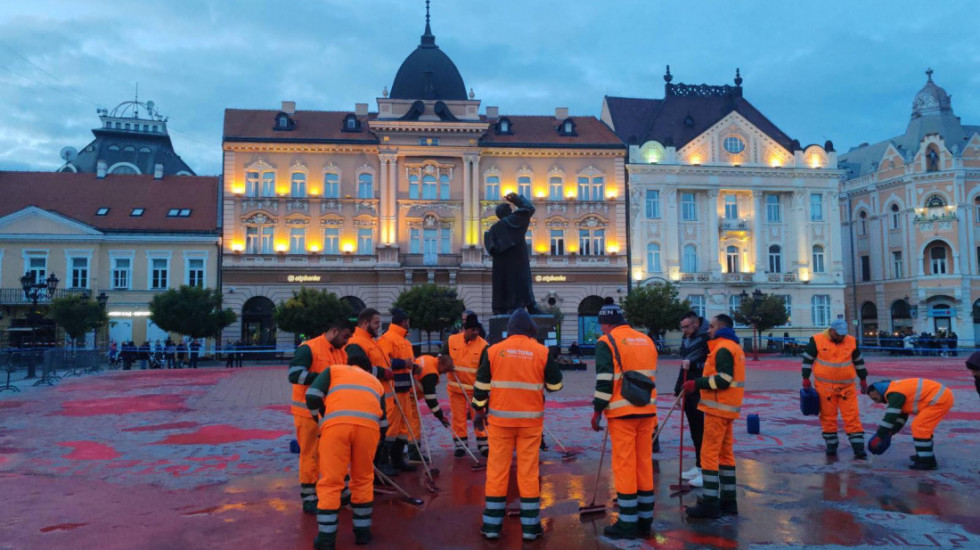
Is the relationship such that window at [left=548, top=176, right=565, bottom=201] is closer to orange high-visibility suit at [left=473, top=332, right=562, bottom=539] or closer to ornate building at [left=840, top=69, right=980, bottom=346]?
ornate building at [left=840, top=69, right=980, bottom=346]

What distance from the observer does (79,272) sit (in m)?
40.4

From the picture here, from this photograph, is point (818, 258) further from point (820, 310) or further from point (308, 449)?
point (308, 449)

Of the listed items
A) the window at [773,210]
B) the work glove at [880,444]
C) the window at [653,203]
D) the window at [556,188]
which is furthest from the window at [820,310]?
the work glove at [880,444]

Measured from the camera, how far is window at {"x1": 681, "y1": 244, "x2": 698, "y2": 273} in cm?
4559

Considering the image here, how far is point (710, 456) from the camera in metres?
6.84

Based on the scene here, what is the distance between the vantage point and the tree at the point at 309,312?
1384 inches

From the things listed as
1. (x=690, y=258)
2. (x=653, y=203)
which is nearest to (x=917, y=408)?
(x=653, y=203)

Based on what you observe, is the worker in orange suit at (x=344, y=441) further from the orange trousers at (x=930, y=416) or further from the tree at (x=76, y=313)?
the tree at (x=76, y=313)

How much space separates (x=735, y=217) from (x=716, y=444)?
42501 mm

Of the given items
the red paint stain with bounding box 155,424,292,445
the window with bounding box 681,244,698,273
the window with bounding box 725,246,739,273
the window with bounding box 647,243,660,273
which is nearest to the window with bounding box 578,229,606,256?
the window with bounding box 647,243,660,273

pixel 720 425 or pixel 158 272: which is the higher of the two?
pixel 158 272

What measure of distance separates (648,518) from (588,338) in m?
37.3

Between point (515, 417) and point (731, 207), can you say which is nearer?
point (515, 417)

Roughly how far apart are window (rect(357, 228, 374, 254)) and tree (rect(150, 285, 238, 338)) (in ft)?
32.1
